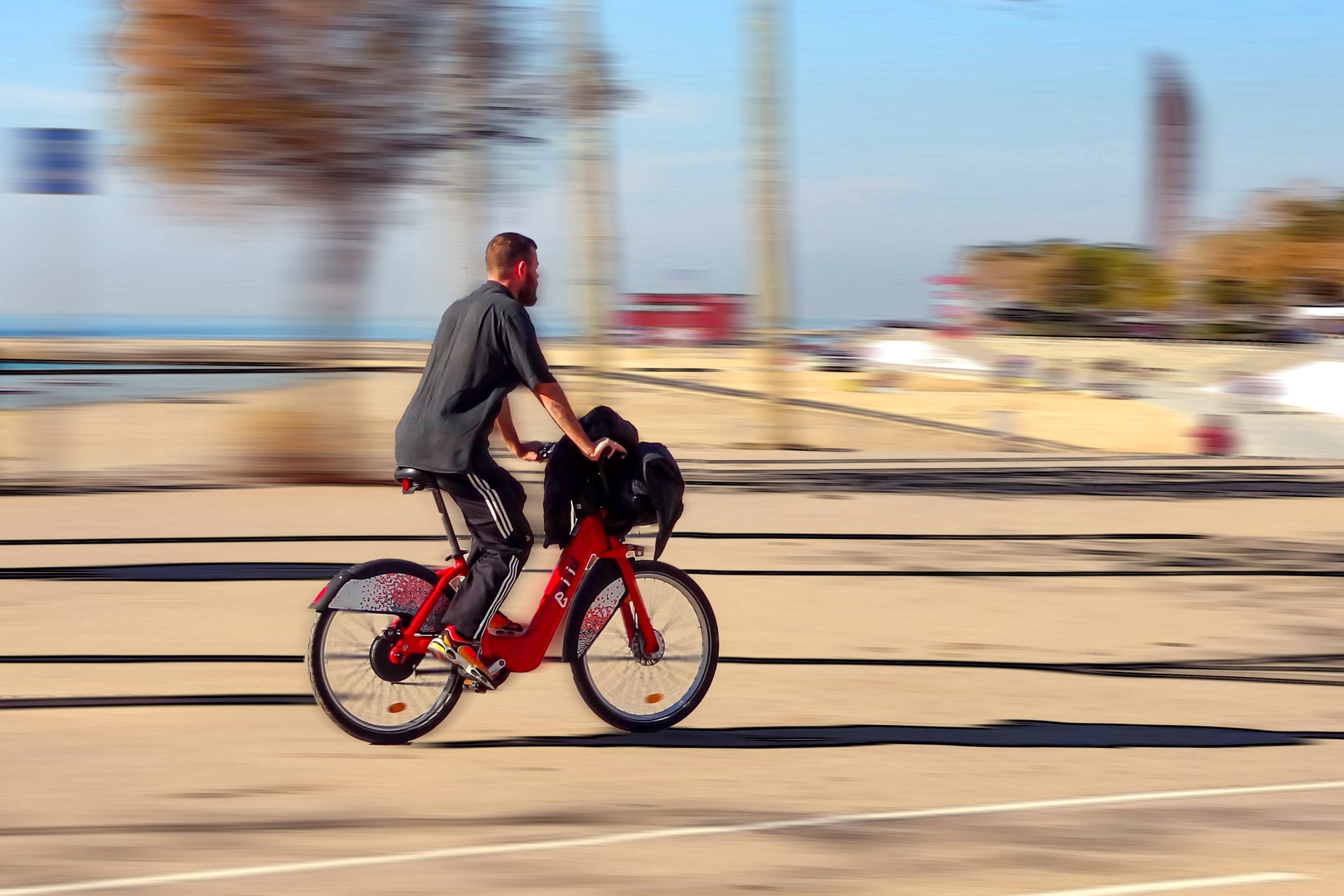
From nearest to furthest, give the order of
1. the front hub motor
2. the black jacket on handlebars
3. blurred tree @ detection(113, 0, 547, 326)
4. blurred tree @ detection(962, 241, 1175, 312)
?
the front hub motor, the black jacket on handlebars, blurred tree @ detection(113, 0, 547, 326), blurred tree @ detection(962, 241, 1175, 312)

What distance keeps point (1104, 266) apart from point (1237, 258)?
9187mm

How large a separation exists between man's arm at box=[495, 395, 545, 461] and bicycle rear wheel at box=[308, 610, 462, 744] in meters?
0.71

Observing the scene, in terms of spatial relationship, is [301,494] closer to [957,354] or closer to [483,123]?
[483,123]

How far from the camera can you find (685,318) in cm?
6969

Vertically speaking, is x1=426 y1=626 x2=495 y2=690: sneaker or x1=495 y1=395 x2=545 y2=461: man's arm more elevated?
x1=495 y1=395 x2=545 y2=461: man's arm

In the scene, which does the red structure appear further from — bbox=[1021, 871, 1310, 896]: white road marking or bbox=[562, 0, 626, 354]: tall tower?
bbox=[1021, 871, 1310, 896]: white road marking

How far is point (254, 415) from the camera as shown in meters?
16.0

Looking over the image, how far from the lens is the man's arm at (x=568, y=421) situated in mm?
5844

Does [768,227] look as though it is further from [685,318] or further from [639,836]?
[685,318]

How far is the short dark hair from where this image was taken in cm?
592

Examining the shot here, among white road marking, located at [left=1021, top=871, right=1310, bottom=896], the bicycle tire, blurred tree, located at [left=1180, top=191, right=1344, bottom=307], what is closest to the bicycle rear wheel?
the bicycle tire

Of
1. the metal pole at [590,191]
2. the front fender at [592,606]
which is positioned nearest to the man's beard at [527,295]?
the front fender at [592,606]

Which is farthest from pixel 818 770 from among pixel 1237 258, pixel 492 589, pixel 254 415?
pixel 1237 258

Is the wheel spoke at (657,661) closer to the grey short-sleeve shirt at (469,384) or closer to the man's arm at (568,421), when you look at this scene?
the man's arm at (568,421)
